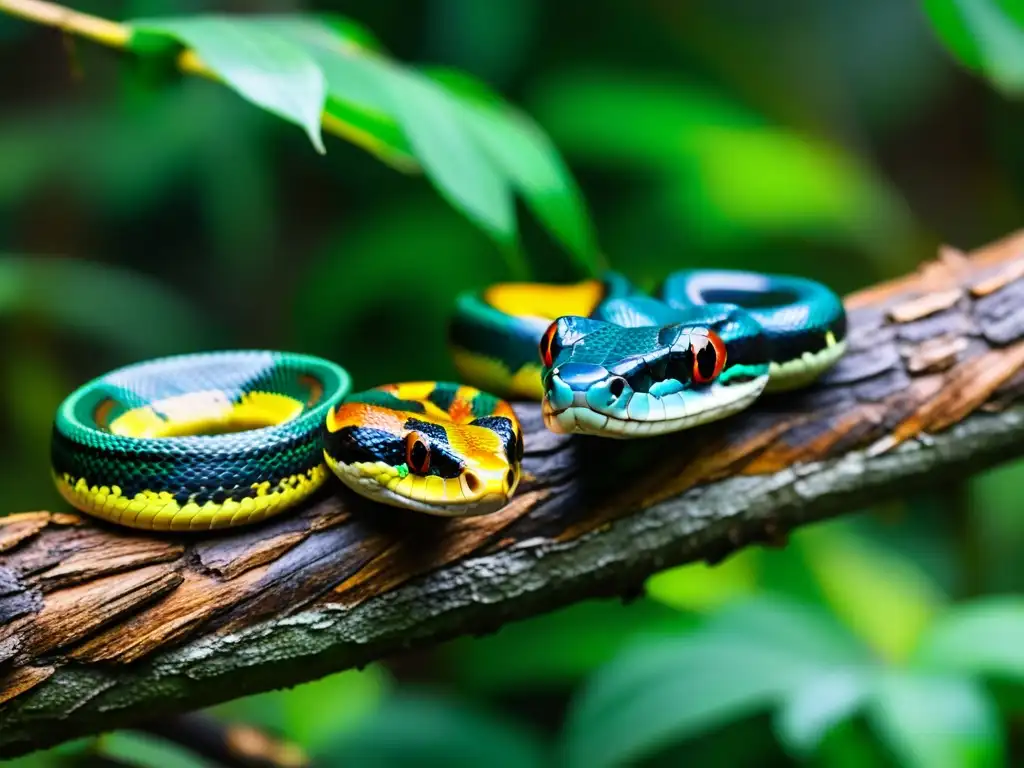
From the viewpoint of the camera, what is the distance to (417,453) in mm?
2246

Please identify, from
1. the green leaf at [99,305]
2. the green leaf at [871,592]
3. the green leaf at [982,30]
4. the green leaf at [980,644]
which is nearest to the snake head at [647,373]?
the green leaf at [982,30]

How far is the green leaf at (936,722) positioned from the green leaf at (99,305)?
4656mm

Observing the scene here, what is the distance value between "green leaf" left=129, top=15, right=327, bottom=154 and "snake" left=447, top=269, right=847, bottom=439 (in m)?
0.85

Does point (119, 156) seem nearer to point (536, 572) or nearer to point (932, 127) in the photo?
point (536, 572)

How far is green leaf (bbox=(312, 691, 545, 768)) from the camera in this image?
441 centimetres

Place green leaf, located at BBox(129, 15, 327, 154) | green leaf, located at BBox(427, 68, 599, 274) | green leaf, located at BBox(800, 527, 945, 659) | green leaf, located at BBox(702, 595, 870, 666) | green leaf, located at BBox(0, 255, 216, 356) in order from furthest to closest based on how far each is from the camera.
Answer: green leaf, located at BBox(0, 255, 216, 356), green leaf, located at BBox(800, 527, 945, 659), green leaf, located at BBox(702, 595, 870, 666), green leaf, located at BBox(427, 68, 599, 274), green leaf, located at BBox(129, 15, 327, 154)

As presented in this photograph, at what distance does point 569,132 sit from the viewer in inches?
247

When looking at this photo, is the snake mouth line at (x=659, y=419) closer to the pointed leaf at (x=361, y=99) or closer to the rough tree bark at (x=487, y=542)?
the rough tree bark at (x=487, y=542)

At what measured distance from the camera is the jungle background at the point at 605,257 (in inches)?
146

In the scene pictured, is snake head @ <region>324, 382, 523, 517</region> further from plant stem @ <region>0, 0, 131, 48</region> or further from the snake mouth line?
plant stem @ <region>0, 0, 131, 48</region>

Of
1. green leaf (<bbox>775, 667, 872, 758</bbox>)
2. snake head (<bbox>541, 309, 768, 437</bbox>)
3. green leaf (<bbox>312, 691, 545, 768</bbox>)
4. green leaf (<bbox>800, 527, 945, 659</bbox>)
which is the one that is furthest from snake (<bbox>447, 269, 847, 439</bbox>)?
green leaf (<bbox>312, 691, 545, 768</bbox>)

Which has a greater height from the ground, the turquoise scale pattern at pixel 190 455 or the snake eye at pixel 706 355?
the snake eye at pixel 706 355

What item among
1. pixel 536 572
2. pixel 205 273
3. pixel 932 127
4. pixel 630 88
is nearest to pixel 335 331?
pixel 205 273

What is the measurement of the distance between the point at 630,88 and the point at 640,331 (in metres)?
4.40
